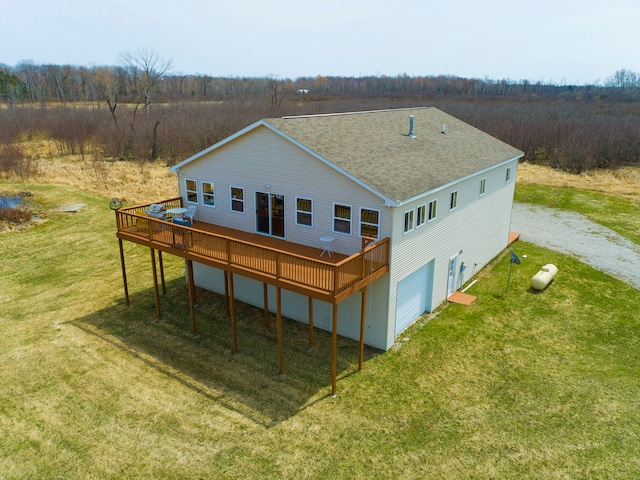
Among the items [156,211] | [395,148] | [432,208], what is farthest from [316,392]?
[156,211]

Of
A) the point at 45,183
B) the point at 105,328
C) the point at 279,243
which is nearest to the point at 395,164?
the point at 279,243

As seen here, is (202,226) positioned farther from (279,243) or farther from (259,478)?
(259,478)

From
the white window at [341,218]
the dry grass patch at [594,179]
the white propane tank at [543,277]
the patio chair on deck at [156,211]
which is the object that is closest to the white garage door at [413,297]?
the white window at [341,218]

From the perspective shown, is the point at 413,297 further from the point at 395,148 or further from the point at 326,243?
the point at 395,148

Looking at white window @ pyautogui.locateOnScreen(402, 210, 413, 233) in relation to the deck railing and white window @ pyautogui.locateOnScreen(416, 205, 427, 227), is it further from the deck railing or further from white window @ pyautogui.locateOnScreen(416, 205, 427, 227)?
the deck railing

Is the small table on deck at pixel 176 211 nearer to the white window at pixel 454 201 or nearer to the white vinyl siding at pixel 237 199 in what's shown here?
the white vinyl siding at pixel 237 199
